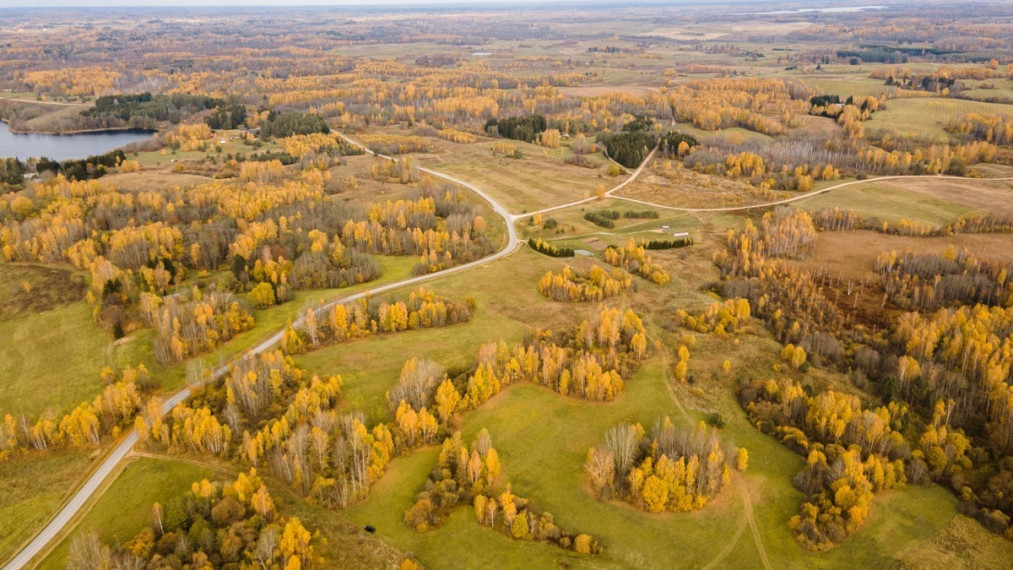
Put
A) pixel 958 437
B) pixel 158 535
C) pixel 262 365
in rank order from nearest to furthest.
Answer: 1. pixel 158 535
2. pixel 958 437
3. pixel 262 365

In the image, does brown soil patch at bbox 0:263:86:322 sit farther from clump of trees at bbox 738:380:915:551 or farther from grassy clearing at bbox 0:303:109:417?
clump of trees at bbox 738:380:915:551

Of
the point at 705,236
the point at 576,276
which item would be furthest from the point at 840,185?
the point at 576,276

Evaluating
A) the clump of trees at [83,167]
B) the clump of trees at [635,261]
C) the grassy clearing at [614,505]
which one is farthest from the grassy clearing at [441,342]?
the clump of trees at [83,167]

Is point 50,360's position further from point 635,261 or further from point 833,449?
point 833,449

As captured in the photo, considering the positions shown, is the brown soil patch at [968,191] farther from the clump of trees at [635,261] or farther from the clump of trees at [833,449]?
the clump of trees at [833,449]

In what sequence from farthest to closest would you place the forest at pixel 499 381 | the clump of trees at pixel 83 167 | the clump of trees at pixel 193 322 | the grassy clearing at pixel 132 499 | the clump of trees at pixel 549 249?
the clump of trees at pixel 83 167 → the clump of trees at pixel 549 249 → the clump of trees at pixel 193 322 → the forest at pixel 499 381 → the grassy clearing at pixel 132 499

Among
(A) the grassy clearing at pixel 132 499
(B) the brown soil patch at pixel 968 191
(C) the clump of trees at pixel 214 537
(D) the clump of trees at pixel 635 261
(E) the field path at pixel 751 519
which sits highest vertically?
(B) the brown soil patch at pixel 968 191

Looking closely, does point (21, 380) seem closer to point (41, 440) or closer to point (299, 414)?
point (41, 440)
